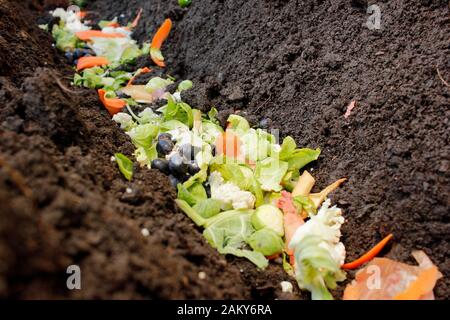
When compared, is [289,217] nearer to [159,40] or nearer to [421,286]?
[421,286]

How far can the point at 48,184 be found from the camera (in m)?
2.46

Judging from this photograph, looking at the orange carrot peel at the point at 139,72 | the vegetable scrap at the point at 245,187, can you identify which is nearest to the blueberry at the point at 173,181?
the vegetable scrap at the point at 245,187

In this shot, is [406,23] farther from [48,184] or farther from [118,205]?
[48,184]

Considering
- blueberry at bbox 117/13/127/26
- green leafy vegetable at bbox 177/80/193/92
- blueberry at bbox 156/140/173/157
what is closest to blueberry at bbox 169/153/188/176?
Result: blueberry at bbox 156/140/173/157

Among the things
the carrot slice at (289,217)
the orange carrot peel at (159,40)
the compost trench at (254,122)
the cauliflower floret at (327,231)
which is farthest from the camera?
the orange carrot peel at (159,40)

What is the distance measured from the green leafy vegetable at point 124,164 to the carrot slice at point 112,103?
3.42 ft

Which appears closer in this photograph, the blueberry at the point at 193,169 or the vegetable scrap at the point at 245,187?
the vegetable scrap at the point at 245,187

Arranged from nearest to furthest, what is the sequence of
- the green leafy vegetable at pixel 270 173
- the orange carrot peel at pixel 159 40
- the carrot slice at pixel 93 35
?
1. the green leafy vegetable at pixel 270 173
2. the orange carrot peel at pixel 159 40
3. the carrot slice at pixel 93 35

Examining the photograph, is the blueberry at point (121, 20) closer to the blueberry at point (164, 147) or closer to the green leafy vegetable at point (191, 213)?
the blueberry at point (164, 147)

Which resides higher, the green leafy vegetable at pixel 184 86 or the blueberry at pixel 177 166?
the green leafy vegetable at pixel 184 86

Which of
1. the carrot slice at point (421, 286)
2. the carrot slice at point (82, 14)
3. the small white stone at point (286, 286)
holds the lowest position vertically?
the small white stone at point (286, 286)

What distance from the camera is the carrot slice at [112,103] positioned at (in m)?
4.50

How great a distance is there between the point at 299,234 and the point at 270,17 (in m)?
2.53

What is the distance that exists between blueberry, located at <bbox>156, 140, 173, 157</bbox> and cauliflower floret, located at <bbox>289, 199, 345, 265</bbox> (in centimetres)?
128
